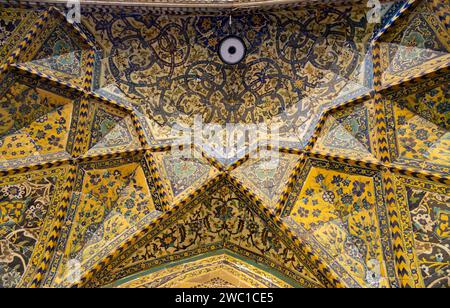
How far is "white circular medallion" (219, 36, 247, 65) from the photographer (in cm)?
845

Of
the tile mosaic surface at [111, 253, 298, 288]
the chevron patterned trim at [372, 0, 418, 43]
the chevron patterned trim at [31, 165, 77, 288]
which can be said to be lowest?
the tile mosaic surface at [111, 253, 298, 288]

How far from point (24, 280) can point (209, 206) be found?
3.00 m

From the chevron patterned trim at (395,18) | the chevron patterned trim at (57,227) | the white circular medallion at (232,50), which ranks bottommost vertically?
the chevron patterned trim at (57,227)

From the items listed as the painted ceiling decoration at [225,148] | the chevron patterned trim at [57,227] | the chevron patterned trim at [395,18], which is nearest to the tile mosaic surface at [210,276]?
the painted ceiling decoration at [225,148]

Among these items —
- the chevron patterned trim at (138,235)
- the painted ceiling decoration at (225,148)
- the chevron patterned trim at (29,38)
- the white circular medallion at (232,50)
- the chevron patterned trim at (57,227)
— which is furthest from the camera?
the white circular medallion at (232,50)

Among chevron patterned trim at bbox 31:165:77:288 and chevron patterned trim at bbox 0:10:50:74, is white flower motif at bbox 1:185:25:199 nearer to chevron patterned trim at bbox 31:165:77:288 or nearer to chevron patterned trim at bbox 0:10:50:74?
chevron patterned trim at bbox 31:165:77:288

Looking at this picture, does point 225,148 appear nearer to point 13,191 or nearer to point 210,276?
point 210,276

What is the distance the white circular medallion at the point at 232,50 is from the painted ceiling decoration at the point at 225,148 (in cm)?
13

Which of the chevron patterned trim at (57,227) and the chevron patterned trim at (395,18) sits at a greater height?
the chevron patterned trim at (395,18)

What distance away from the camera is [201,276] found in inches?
284

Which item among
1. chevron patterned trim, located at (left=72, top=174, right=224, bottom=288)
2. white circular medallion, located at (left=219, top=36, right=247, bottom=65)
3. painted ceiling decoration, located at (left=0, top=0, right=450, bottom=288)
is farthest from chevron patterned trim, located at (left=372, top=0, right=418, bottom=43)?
chevron patterned trim, located at (left=72, top=174, right=224, bottom=288)

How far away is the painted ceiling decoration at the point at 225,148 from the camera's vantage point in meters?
6.99

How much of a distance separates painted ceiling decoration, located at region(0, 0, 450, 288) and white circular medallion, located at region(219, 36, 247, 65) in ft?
0.44

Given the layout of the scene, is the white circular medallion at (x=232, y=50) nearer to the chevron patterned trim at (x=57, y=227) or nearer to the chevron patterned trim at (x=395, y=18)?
the chevron patterned trim at (x=395, y=18)
